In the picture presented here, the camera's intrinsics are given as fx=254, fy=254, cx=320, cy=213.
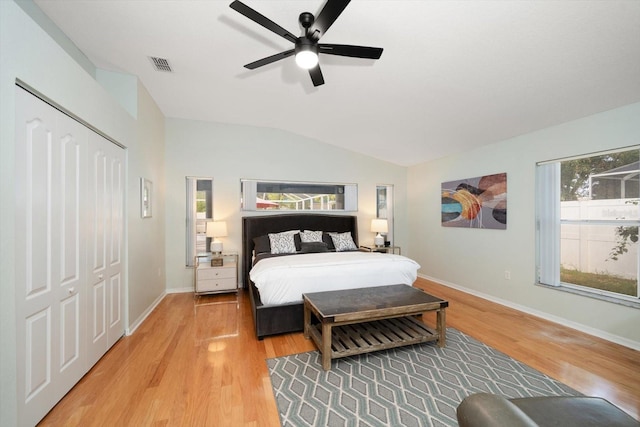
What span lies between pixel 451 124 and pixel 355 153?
83.8 inches

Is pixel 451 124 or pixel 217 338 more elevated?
pixel 451 124

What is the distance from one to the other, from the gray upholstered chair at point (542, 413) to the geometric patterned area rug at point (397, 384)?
2.27ft

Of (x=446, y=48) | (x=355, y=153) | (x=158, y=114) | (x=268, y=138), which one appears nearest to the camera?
(x=446, y=48)

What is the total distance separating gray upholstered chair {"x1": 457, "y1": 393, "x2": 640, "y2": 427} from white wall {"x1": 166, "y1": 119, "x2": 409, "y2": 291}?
4.30 meters

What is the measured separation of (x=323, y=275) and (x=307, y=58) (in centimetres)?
207

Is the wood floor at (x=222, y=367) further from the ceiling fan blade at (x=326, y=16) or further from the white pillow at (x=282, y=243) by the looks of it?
the ceiling fan blade at (x=326, y=16)

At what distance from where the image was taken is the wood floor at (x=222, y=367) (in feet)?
5.57

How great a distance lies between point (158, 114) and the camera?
3.96 metres

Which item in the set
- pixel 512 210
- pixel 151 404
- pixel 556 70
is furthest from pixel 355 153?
pixel 151 404

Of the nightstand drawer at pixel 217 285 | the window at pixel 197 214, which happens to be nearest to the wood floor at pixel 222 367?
the nightstand drawer at pixel 217 285

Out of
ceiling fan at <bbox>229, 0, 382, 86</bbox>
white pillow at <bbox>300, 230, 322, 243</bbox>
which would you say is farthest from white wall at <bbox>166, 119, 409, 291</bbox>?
ceiling fan at <bbox>229, 0, 382, 86</bbox>

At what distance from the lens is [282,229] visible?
4723mm

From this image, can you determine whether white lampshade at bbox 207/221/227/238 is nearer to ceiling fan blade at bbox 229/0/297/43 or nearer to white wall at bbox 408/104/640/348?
ceiling fan blade at bbox 229/0/297/43

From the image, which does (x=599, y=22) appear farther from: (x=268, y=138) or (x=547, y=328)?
(x=268, y=138)
